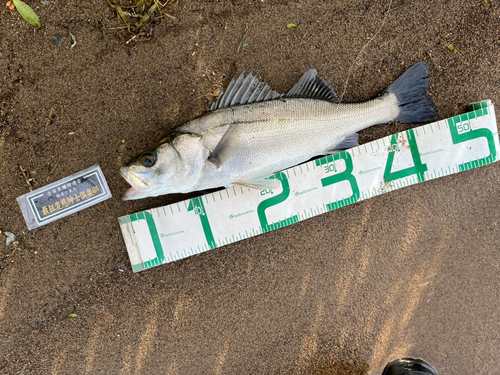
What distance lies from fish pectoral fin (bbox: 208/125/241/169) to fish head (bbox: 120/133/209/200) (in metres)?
0.07

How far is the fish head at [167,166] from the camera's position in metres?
1.92

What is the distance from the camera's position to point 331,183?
2.40 metres

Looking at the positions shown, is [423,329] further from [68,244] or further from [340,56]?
[68,244]

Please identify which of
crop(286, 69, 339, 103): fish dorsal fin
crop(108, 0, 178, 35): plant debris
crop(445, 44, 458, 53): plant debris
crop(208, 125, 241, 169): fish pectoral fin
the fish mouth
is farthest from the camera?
crop(445, 44, 458, 53): plant debris

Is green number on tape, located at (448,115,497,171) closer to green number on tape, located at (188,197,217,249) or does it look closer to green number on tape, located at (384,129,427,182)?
green number on tape, located at (384,129,427,182)

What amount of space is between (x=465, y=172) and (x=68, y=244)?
3.53 metres

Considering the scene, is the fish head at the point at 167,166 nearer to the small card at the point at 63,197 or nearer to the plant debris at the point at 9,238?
the small card at the point at 63,197

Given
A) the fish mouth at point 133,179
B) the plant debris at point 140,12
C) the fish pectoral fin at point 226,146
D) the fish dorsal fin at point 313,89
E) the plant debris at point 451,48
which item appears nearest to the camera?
the fish mouth at point 133,179

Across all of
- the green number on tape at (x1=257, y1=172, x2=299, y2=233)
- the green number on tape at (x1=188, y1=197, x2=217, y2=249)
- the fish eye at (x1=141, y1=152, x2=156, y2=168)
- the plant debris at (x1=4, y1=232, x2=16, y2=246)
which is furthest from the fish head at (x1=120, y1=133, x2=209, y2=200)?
the plant debris at (x1=4, y1=232, x2=16, y2=246)

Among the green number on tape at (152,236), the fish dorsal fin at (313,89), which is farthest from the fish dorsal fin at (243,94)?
the green number on tape at (152,236)

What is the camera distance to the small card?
232cm

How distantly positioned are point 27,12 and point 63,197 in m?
1.49

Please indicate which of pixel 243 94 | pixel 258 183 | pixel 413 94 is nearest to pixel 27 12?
pixel 243 94

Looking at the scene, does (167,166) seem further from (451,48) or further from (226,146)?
(451,48)
